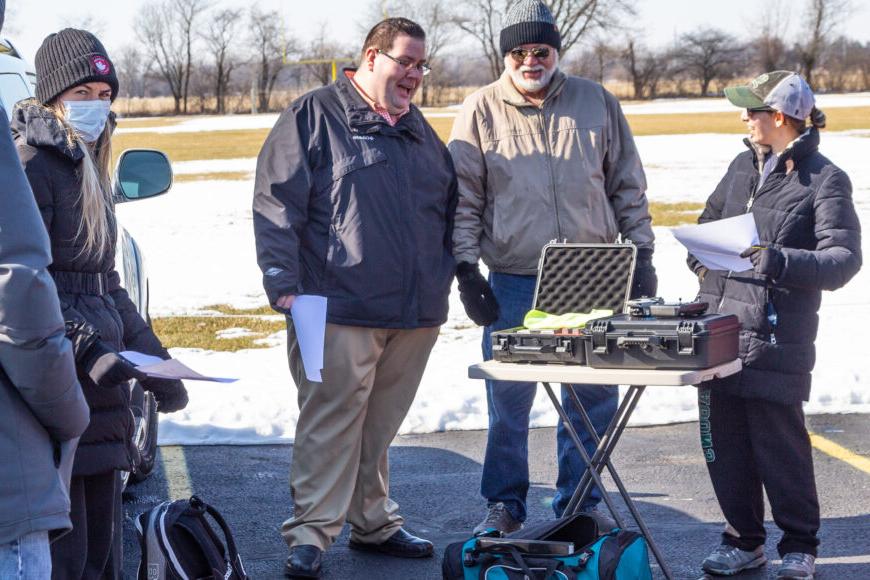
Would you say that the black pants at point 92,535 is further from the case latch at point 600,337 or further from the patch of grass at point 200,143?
the patch of grass at point 200,143

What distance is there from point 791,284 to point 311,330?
1.71 meters

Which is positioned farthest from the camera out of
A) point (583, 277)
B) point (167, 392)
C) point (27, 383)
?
point (583, 277)

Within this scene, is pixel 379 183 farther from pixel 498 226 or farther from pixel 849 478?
→ pixel 849 478

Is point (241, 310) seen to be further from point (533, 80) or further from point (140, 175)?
point (533, 80)

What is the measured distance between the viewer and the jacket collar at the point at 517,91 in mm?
4867

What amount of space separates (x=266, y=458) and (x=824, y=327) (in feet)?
16.0

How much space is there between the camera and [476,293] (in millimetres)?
4785

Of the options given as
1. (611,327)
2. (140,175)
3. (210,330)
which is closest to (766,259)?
(611,327)

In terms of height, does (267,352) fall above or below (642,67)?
below

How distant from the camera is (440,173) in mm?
4688

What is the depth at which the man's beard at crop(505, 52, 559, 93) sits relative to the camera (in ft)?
15.8

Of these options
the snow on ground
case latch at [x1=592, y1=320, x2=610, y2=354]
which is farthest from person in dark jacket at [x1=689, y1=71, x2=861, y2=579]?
the snow on ground

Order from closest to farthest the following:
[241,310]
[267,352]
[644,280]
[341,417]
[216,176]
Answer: [341,417], [644,280], [267,352], [241,310], [216,176]

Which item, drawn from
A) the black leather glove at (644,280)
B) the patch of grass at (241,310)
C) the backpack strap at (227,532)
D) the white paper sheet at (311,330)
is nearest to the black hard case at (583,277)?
the black leather glove at (644,280)
